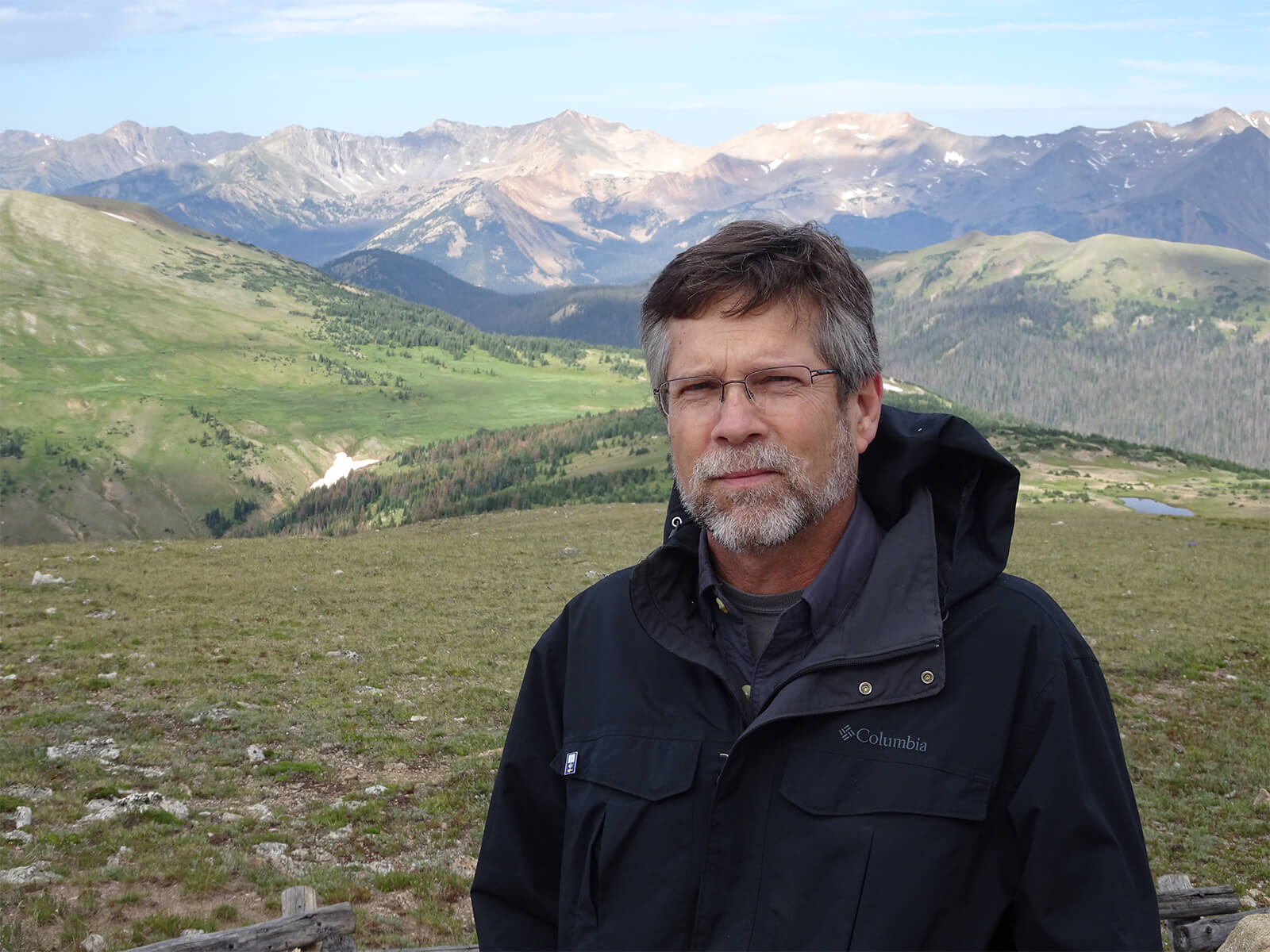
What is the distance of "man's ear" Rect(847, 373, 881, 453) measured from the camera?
431 cm

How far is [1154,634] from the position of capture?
2762 cm

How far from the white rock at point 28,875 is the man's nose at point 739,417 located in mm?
10824

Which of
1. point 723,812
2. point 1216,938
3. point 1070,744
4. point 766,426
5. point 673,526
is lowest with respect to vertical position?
point 1216,938

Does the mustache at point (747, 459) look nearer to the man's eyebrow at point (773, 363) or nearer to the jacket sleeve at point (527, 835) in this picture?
the man's eyebrow at point (773, 363)

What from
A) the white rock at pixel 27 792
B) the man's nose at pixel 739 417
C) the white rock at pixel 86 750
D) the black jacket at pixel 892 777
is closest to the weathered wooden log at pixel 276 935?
the black jacket at pixel 892 777

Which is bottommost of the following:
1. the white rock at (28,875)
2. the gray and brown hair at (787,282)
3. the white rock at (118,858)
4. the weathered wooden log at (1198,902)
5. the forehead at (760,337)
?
the white rock at (118,858)

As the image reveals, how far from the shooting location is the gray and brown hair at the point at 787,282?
4020mm

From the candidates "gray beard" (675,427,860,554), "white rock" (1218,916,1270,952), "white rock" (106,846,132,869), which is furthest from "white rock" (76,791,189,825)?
"white rock" (1218,916,1270,952)

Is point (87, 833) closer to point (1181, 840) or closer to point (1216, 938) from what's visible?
point (1216, 938)

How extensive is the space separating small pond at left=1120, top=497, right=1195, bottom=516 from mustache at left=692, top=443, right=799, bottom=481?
91.2m

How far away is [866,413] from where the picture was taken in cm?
437

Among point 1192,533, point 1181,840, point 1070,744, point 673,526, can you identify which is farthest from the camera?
point 1192,533

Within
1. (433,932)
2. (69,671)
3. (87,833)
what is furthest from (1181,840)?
(69,671)

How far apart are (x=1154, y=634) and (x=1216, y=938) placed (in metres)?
21.8
